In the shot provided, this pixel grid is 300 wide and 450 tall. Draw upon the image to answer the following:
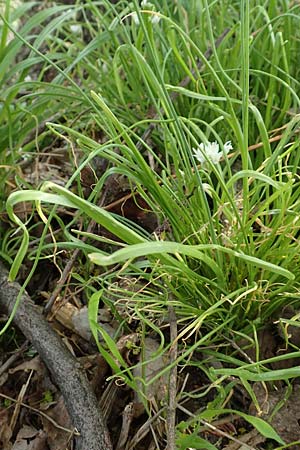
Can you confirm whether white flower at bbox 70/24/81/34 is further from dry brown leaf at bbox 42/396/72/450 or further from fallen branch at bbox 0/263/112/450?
dry brown leaf at bbox 42/396/72/450

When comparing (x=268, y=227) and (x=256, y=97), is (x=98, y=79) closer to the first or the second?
(x=256, y=97)

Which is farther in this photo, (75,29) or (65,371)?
(75,29)

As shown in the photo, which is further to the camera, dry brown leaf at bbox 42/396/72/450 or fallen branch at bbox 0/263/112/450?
dry brown leaf at bbox 42/396/72/450

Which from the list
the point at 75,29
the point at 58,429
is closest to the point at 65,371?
the point at 58,429

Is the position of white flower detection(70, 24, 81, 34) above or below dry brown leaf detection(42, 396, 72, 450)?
above

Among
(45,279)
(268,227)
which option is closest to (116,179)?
(45,279)

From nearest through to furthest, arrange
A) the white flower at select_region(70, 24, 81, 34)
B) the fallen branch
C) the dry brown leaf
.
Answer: the fallen branch
the dry brown leaf
the white flower at select_region(70, 24, 81, 34)

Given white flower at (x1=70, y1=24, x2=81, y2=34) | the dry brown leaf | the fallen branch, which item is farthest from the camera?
white flower at (x1=70, y1=24, x2=81, y2=34)

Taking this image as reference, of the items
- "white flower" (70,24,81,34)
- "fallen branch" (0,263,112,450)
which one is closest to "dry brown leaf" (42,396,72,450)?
"fallen branch" (0,263,112,450)

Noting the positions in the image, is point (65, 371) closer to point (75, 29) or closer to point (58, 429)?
point (58, 429)
